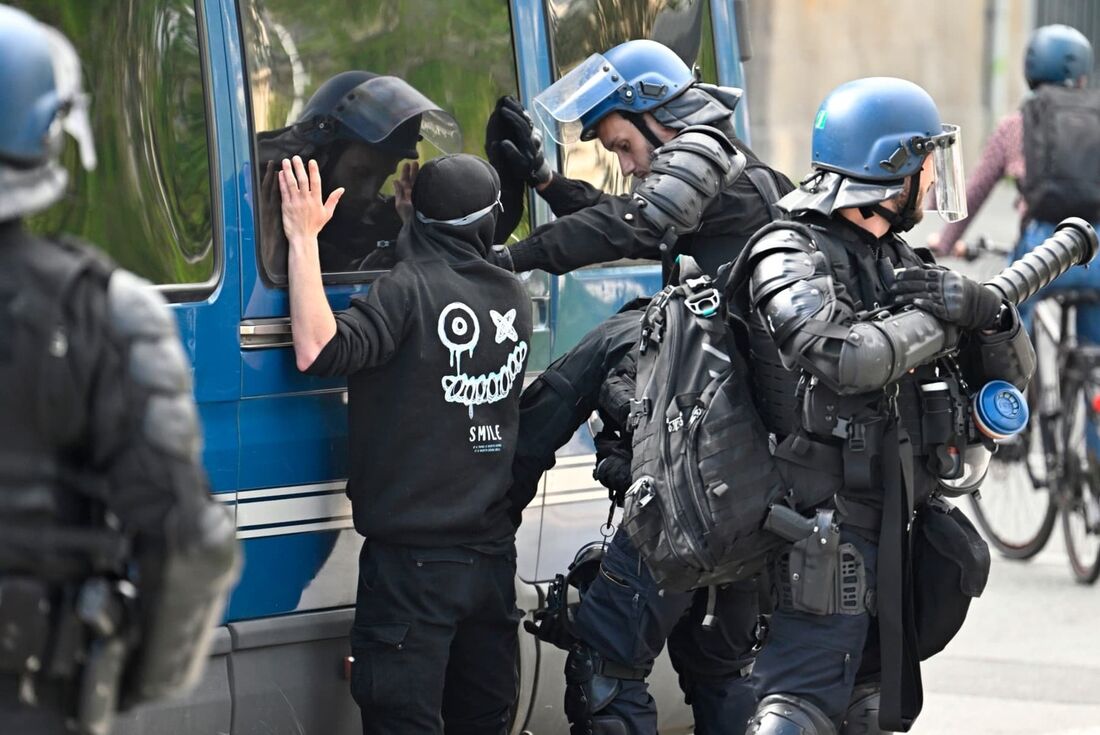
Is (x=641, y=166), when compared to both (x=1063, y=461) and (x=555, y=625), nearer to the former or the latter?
(x=555, y=625)

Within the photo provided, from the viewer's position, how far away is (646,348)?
4.73 meters

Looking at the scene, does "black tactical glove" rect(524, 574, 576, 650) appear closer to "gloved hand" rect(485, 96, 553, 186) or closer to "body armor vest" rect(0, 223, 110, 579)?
"gloved hand" rect(485, 96, 553, 186)

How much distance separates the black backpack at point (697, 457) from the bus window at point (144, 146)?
44.5 inches

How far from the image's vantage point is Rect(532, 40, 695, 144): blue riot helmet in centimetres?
513

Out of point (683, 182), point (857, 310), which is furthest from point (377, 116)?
point (857, 310)

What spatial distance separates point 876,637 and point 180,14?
222 cm

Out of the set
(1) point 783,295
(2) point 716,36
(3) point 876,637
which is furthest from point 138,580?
(2) point 716,36

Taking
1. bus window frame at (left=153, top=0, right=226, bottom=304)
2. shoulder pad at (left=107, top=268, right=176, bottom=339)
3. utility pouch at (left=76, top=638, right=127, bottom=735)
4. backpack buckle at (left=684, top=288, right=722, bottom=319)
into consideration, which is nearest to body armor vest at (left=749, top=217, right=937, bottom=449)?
backpack buckle at (left=684, top=288, right=722, bottom=319)

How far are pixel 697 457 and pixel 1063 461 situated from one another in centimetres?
414

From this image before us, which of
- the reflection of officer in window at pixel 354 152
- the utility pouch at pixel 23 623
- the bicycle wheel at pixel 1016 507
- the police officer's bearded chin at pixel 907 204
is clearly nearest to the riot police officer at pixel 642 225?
the reflection of officer in window at pixel 354 152

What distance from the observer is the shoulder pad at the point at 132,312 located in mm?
2811

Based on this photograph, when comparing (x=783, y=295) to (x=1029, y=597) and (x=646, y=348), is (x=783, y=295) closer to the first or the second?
(x=646, y=348)

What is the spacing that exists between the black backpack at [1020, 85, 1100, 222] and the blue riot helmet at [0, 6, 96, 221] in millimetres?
6068

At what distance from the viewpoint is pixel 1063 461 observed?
320 inches
